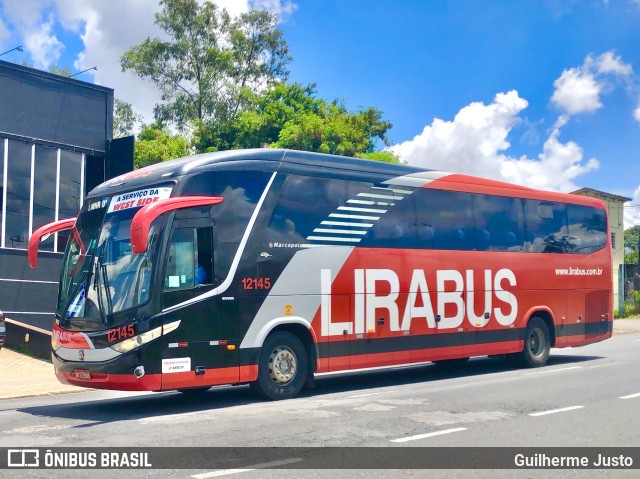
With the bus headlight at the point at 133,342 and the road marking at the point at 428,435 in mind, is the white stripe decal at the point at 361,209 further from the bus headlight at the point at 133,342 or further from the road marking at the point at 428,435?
the road marking at the point at 428,435

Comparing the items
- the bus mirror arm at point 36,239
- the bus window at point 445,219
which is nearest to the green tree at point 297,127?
the bus window at point 445,219

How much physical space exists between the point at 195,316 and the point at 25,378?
630 cm

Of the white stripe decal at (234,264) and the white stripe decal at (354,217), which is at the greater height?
the white stripe decal at (354,217)

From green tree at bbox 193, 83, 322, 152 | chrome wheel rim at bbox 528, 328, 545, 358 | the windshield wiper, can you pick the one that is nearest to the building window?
the windshield wiper

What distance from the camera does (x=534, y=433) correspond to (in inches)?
362

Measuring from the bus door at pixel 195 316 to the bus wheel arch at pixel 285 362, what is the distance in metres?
0.56

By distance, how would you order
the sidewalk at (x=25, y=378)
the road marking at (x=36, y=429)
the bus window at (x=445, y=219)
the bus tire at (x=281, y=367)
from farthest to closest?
the bus window at (x=445, y=219) < the sidewalk at (x=25, y=378) < the bus tire at (x=281, y=367) < the road marking at (x=36, y=429)

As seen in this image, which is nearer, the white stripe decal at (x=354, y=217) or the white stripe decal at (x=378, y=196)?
the white stripe decal at (x=354, y=217)

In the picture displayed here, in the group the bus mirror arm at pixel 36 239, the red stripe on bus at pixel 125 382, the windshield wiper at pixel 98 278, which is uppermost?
the bus mirror arm at pixel 36 239

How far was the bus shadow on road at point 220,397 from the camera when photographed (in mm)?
11125

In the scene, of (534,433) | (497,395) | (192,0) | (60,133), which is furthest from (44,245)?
(192,0)

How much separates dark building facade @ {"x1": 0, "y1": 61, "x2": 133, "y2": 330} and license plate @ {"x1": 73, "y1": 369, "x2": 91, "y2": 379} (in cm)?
1259

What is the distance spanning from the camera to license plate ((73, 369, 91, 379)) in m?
11.0

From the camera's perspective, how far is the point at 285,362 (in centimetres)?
1230
